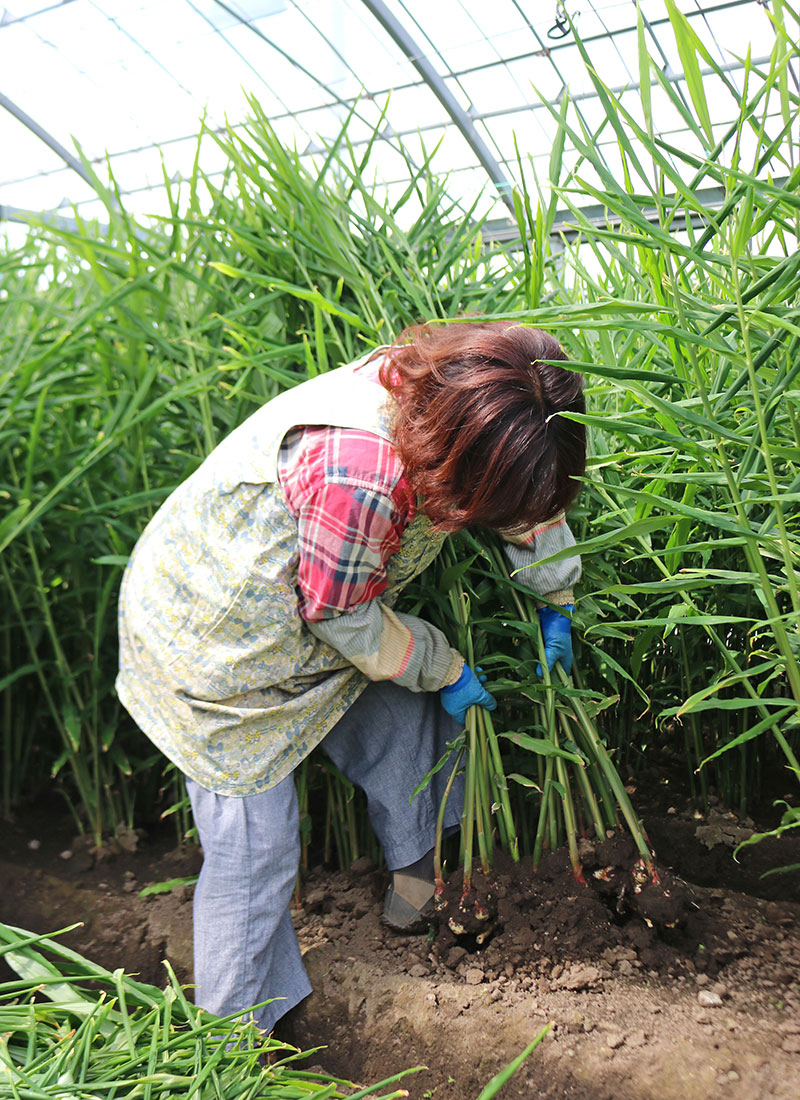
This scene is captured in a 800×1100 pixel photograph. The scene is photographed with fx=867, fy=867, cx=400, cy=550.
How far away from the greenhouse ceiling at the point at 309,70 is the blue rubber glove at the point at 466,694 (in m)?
4.86

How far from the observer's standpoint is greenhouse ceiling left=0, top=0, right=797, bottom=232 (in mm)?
5824

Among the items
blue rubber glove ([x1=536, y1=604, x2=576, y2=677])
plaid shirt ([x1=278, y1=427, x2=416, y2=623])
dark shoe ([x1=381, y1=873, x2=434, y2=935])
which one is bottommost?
dark shoe ([x1=381, y1=873, x2=434, y2=935])

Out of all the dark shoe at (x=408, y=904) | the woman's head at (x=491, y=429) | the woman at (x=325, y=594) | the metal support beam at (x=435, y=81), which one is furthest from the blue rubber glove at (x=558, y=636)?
the metal support beam at (x=435, y=81)

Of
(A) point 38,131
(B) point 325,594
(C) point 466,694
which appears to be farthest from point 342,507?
(A) point 38,131

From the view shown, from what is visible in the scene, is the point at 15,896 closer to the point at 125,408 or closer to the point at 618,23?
the point at 125,408

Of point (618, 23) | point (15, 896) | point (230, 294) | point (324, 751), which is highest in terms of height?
point (618, 23)

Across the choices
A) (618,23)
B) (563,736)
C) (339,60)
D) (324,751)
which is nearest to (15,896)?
(324,751)

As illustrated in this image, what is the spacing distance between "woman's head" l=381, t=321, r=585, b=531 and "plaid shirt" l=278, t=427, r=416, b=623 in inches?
1.7

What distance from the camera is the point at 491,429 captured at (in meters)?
0.88

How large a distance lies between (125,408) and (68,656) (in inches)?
21.0

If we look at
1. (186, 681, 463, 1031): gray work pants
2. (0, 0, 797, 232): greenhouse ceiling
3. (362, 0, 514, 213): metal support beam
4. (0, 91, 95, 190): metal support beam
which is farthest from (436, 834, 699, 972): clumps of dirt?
(0, 91, 95, 190): metal support beam

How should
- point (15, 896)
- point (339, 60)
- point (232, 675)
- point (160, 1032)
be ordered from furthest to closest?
point (339, 60), point (15, 896), point (232, 675), point (160, 1032)

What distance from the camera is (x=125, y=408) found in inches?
54.6

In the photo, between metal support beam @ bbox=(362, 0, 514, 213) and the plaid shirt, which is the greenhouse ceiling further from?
the plaid shirt
